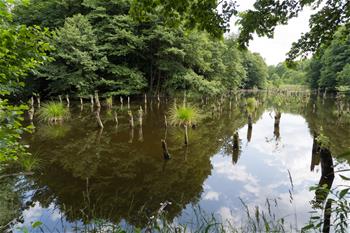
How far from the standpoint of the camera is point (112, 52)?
2531 centimetres

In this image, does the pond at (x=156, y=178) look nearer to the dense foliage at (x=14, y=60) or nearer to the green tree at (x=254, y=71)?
the dense foliage at (x=14, y=60)

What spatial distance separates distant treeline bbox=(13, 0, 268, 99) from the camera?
910 inches

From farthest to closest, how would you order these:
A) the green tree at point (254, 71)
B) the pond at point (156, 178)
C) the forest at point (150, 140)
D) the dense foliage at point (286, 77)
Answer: the dense foliage at point (286, 77) < the green tree at point (254, 71) < the pond at point (156, 178) < the forest at point (150, 140)

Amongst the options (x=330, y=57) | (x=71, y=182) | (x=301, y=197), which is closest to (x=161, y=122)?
(x=71, y=182)

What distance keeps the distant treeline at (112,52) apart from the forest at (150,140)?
0.53 ft

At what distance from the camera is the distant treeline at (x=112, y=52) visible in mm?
23109

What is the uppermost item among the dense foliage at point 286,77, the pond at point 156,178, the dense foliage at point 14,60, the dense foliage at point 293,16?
the dense foliage at point 286,77

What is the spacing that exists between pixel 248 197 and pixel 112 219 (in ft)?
11.2

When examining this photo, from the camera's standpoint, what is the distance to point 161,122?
52.6 feet

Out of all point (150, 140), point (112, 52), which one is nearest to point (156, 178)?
point (150, 140)

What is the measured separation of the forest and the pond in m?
0.04

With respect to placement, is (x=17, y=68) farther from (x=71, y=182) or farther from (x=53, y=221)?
(x=71, y=182)

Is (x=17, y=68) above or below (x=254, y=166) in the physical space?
above

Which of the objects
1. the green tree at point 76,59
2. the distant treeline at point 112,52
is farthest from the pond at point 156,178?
the distant treeline at point 112,52
